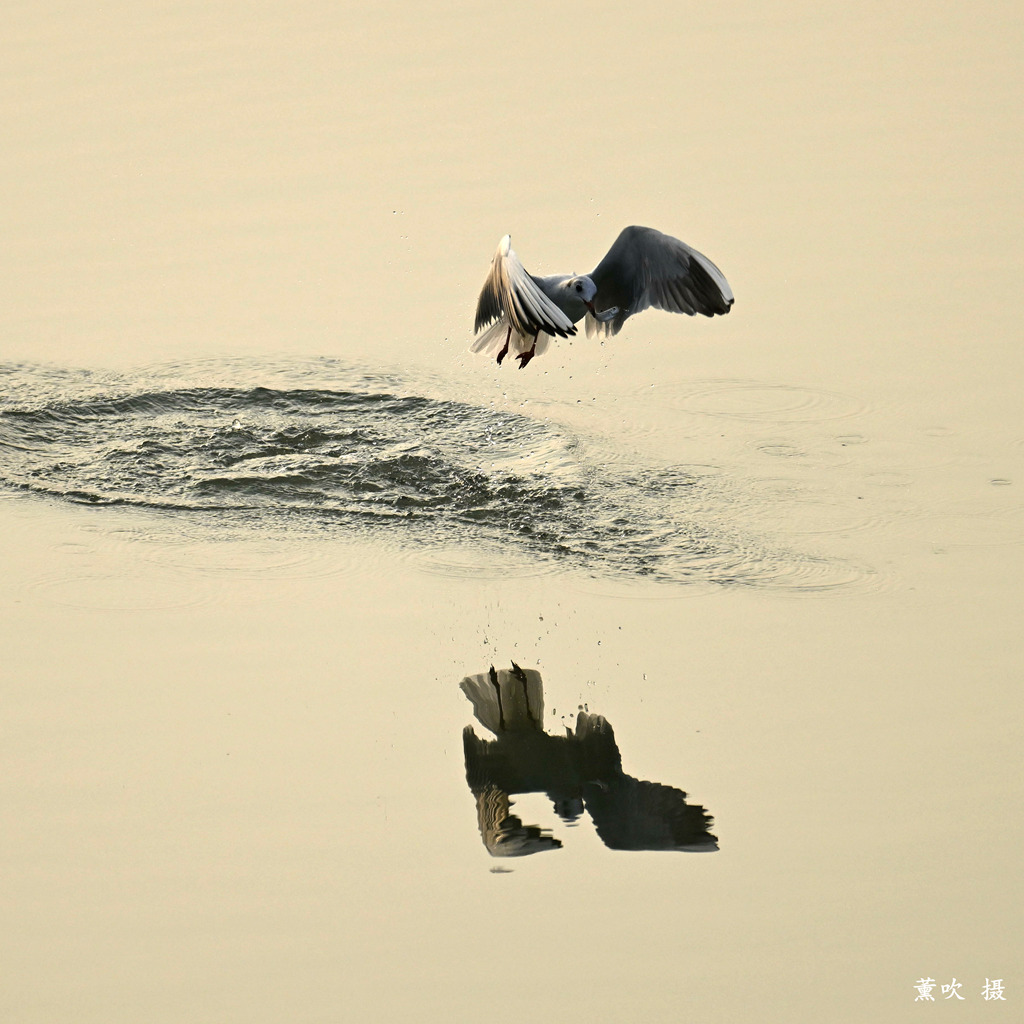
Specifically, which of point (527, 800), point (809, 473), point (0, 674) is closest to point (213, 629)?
point (0, 674)

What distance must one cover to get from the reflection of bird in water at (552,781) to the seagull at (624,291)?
7.88 feet

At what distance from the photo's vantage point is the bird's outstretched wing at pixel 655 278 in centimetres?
806

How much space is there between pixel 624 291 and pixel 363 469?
1704 mm

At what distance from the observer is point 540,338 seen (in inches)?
330

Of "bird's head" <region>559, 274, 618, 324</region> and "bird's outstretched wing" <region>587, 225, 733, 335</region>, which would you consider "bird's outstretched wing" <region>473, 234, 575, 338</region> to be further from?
"bird's outstretched wing" <region>587, 225, 733, 335</region>

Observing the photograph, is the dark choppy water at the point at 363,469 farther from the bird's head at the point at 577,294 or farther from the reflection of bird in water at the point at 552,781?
the reflection of bird in water at the point at 552,781

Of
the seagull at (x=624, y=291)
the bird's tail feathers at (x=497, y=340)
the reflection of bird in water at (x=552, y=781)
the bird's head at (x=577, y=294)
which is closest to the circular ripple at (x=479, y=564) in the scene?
the reflection of bird in water at (x=552, y=781)

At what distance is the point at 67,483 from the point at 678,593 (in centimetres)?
348

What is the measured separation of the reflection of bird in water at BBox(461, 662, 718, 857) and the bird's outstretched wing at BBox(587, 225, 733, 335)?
288 cm

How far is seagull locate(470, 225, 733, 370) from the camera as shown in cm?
785

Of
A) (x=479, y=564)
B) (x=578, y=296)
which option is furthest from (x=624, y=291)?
(x=479, y=564)

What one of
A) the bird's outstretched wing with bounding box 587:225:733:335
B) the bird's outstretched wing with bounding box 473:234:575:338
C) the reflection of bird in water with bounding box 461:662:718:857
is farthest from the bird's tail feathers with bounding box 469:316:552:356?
the reflection of bird in water with bounding box 461:662:718:857

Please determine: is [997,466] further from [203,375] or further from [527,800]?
[203,375]

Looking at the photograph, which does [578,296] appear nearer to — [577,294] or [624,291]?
[577,294]
